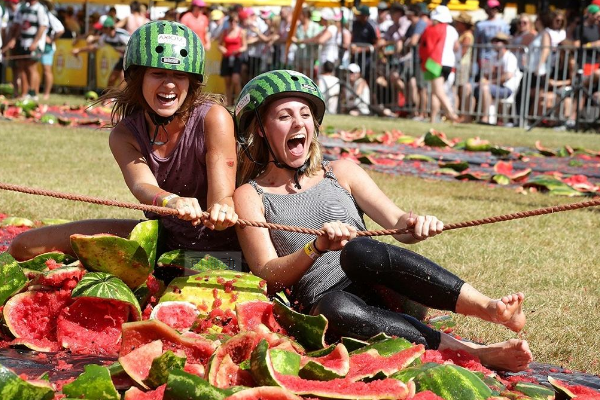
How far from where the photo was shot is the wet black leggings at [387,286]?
14.3ft

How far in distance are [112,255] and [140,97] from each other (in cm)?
125

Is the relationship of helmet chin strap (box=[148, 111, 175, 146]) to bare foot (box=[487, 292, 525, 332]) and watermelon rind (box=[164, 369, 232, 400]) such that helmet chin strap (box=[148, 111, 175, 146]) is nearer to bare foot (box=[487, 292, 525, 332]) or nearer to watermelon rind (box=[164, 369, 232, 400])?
bare foot (box=[487, 292, 525, 332])

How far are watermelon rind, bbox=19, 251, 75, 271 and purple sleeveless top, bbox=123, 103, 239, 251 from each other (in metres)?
0.52

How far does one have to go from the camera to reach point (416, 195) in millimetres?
10148

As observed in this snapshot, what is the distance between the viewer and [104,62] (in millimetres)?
27672

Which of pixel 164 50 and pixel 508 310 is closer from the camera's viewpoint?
pixel 508 310

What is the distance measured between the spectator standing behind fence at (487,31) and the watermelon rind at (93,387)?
19.1 meters

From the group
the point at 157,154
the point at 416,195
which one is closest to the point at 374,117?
the point at 416,195

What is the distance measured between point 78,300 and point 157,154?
1238 millimetres

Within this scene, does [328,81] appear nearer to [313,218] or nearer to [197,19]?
[197,19]

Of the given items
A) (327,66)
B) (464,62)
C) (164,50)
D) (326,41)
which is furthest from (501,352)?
(326,41)

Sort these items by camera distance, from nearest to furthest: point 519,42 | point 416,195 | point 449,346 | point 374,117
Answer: point 449,346 < point 416,195 < point 519,42 < point 374,117

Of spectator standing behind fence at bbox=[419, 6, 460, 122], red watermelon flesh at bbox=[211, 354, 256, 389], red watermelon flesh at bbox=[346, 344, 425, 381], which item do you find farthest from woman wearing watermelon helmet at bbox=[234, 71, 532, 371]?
spectator standing behind fence at bbox=[419, 6, 460, 122]

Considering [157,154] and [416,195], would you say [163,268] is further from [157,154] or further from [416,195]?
[416,195]
